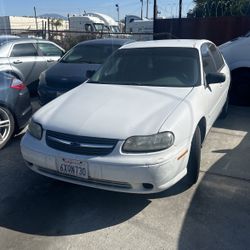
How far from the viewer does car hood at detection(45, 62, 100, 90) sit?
6207 millimetres

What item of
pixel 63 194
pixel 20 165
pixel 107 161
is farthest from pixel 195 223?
pixel 20 165

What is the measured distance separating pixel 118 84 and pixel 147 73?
41 cm

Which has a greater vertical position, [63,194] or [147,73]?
[147,73]

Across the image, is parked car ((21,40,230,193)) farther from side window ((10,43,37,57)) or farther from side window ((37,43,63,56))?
side window ((37,43,63,56))

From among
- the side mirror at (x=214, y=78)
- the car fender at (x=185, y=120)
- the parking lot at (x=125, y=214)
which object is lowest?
the parking lot at (x=125, y=214)

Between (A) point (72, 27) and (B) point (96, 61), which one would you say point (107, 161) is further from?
(A) point (72, 27)

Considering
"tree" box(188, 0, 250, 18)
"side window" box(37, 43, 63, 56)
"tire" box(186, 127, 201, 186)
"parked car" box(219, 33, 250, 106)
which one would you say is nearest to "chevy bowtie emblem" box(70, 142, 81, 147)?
"tire" box(186, 127, 201, 186)

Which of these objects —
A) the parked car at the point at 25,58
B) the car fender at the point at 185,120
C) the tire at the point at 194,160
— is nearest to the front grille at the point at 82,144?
the car fender at the point at 185,120

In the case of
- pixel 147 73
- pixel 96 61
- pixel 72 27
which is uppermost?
pixel 147 73

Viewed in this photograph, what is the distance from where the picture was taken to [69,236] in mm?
2855

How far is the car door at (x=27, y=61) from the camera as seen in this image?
25.6ft

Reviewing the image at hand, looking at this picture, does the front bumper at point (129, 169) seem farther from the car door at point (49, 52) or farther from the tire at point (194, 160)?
the car door at point (49, 52)

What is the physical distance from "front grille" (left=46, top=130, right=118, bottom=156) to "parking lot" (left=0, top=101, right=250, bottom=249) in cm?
64

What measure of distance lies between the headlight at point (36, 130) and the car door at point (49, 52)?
18.0 ft
